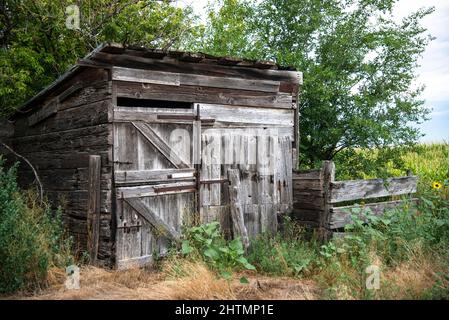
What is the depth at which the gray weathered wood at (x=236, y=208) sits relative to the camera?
845cm

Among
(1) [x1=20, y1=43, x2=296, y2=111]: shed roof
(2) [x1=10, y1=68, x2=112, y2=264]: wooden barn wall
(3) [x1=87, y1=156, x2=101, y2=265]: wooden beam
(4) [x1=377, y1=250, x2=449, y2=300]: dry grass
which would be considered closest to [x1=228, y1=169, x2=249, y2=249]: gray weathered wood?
(1) [x1=20, y1=43, x2=296, y2=111]: shed roof

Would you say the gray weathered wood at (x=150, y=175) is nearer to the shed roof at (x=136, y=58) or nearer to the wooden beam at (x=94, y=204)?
the wooden beam at (x=94, y=204)

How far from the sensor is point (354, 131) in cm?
1202

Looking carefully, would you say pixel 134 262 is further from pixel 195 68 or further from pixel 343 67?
pixel 343 67

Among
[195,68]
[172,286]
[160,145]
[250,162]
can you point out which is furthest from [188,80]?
[172,286]

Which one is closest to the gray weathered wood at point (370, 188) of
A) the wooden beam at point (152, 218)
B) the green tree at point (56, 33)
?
the wooden beam at point (152, 218)

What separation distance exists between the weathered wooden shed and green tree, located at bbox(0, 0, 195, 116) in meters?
2.97

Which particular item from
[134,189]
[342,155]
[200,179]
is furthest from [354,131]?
[134,189]

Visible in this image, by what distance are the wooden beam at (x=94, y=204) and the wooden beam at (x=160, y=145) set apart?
799 millimetres

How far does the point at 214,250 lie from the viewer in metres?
7.09

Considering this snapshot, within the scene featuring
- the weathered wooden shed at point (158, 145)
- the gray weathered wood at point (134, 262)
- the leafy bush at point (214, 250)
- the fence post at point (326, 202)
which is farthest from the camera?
the fence post at point (326, 202)

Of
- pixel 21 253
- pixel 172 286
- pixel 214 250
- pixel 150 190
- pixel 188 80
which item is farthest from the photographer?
pixel 188 80

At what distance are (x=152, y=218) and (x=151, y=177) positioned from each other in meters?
0.65
